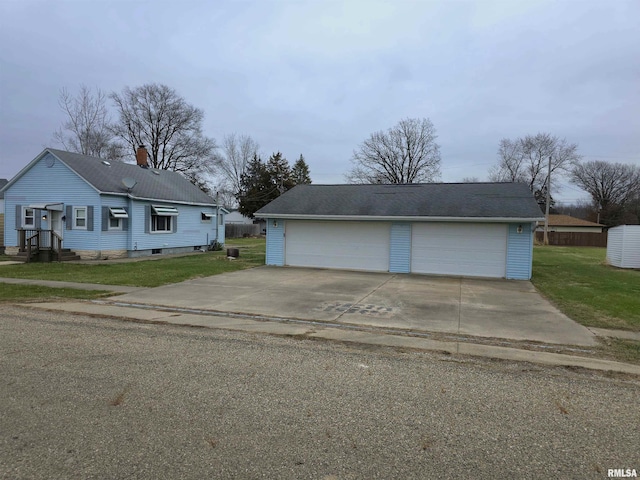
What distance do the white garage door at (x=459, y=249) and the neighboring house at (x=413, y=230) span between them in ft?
0.11

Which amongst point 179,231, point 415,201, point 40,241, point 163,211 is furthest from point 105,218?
point 415,201

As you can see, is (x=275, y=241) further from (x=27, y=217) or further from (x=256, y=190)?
(x=256, y=190)

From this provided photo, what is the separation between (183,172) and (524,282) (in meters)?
39.6

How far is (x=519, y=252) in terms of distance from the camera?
48.3 feet

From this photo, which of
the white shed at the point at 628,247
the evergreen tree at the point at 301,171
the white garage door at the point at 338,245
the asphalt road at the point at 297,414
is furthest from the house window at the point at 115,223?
the evergreen tree at the point at 301,171

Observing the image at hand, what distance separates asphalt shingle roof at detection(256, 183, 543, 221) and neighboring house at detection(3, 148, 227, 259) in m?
7.32

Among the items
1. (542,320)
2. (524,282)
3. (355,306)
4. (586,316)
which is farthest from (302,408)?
(524,282)

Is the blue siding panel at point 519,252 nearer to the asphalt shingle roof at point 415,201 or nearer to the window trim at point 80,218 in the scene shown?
the asphalt shingle roof at point 415,201

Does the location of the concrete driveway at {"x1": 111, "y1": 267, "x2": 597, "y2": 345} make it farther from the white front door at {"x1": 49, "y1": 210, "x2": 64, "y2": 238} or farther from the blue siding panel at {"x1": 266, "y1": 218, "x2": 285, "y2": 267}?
the white front door at {"x1": 49, "y1": 210, "x2": 64, "y2": 238}

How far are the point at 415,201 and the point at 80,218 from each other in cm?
1536

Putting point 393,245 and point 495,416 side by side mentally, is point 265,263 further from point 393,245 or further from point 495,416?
point 495,416

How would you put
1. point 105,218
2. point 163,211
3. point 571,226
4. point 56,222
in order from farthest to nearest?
1. point 571,226
2. point 163,211
3. point 56,222
4. point 105,218

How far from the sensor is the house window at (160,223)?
22.0m

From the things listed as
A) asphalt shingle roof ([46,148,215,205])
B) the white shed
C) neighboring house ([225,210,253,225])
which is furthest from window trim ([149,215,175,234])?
neighboring house ([225,210,253,225])
